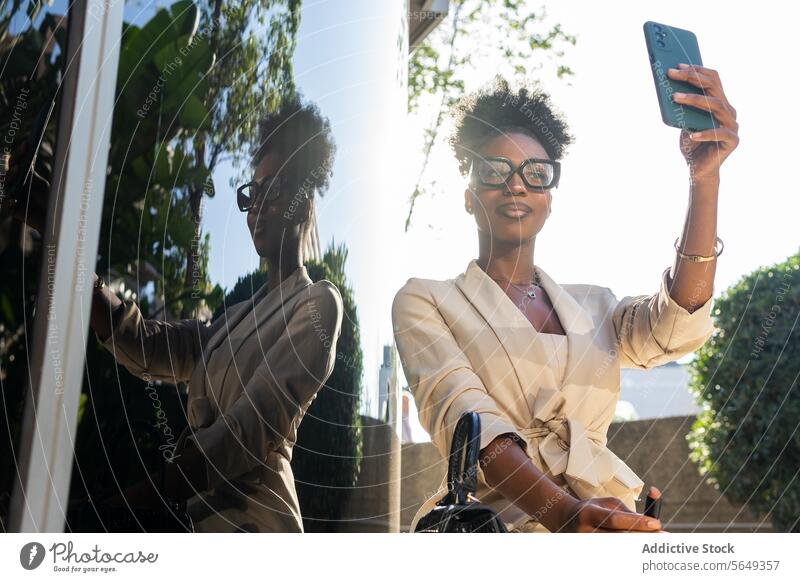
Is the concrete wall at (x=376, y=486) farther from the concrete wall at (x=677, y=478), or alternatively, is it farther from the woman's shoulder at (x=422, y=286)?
the concrete wall at (x=677, y=478)

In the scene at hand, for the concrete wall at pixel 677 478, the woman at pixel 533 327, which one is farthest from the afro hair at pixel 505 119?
the concrete wall at pixel 677 478

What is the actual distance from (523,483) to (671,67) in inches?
20.6

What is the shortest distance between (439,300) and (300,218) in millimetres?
222

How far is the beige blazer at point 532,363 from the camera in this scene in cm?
94

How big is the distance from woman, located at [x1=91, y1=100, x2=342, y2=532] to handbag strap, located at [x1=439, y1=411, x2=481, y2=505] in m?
0.18

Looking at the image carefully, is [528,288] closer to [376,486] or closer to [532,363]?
[532,363]

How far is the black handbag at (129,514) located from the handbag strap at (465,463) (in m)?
0.26

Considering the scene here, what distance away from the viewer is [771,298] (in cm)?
199

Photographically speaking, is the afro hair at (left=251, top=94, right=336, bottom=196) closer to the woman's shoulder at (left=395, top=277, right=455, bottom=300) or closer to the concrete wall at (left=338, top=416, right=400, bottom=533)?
the woman's shoulder at (left=395, top=277, right=455, bottom=300)

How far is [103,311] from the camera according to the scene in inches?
32.0

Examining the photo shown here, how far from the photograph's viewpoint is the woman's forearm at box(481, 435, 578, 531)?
85 centimetres

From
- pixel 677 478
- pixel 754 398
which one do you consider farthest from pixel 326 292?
pixel 677 478

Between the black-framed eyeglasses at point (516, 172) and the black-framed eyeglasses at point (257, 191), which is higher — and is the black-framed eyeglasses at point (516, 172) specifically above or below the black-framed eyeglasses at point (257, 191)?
above

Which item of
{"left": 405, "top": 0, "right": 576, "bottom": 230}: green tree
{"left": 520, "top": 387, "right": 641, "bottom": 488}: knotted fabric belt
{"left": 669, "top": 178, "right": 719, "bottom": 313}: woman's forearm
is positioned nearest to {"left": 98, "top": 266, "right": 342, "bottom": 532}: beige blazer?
{"left": 520, "top": 387, "right": 641, "bottom": 488}: knotted fabric belt
